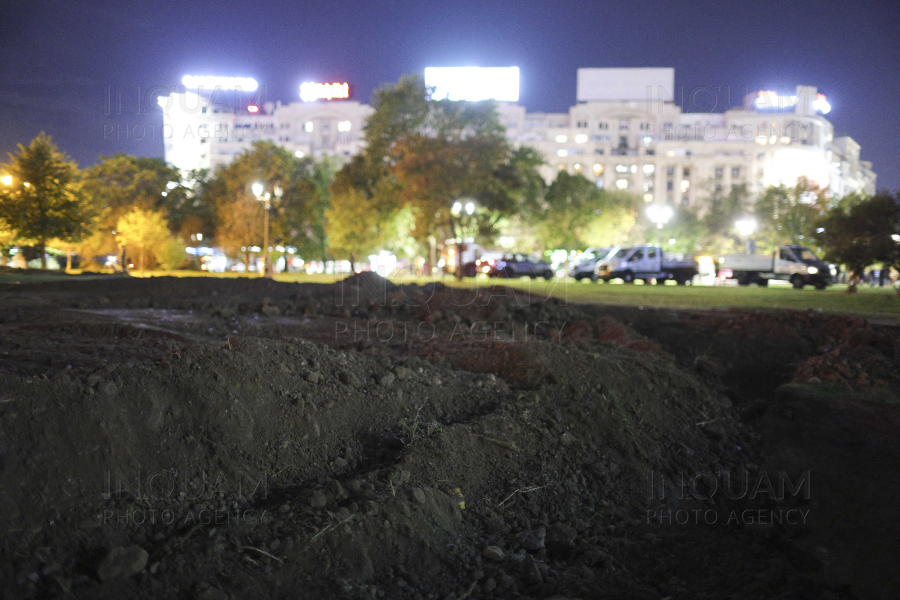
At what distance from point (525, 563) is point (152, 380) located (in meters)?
2.56

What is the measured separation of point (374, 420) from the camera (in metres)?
4.93

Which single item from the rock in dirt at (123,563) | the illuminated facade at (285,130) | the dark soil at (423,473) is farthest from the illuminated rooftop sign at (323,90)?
the rock in dirt at (123,563)

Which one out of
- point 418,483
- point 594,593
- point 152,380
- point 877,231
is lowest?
point 594,593

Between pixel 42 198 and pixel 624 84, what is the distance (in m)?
104

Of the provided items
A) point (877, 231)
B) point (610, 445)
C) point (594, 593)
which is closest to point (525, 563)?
point (594, 593)

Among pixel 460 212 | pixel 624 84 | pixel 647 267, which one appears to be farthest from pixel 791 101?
pixel 460 212

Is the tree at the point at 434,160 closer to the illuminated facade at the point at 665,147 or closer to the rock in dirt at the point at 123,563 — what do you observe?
the rock in dirt at the point at 123,563

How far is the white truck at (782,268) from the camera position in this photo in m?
30.1

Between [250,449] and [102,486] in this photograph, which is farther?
[250,449]

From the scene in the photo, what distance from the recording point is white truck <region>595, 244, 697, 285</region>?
108 ft

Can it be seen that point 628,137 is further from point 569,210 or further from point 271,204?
point 271,204

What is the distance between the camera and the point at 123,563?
2955 mm

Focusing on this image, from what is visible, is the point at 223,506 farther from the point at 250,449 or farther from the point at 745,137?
the point at 745,137

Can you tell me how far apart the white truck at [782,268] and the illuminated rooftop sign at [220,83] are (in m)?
96.8
